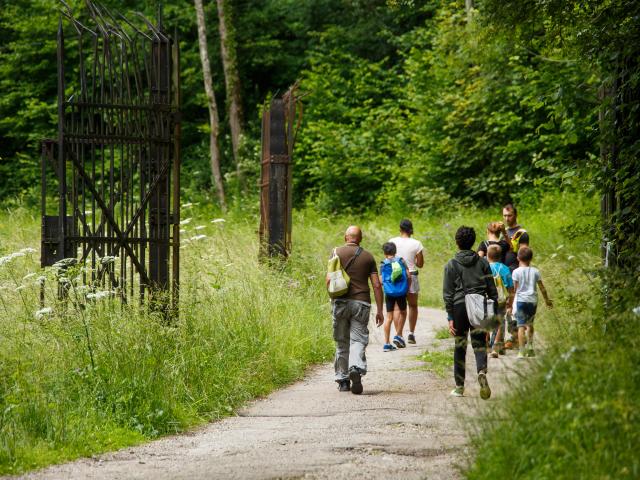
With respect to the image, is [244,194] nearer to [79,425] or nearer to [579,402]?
[79,425]

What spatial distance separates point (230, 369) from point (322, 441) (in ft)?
8.23

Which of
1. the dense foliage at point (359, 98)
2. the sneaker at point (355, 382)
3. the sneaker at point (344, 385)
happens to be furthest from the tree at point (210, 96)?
the sneaker at point (355, 382)

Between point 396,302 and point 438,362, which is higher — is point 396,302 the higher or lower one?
the higher one

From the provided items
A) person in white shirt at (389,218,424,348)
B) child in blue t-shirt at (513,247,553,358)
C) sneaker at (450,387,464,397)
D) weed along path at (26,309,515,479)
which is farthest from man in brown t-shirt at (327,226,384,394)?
person in white shirt at (389,218,424,348)

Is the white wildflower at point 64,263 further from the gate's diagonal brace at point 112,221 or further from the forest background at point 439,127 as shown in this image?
the forest background at point 439,127

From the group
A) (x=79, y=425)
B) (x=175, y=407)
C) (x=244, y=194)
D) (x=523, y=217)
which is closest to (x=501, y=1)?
(x=175, y=407)

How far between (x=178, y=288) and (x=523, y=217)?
48.7 ft

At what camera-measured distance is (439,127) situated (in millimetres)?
28719

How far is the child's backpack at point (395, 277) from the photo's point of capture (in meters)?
13.0

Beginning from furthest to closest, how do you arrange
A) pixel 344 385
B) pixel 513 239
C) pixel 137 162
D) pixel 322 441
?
pixel 513 239 → pixel 137 162 → pixel 344 385 → pixel 322 441

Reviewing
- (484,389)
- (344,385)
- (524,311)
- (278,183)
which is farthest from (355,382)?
(278,183)

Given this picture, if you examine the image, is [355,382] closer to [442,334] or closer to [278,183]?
[442,334]

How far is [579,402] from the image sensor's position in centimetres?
534

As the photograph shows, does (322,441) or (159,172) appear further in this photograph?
(159,172)
